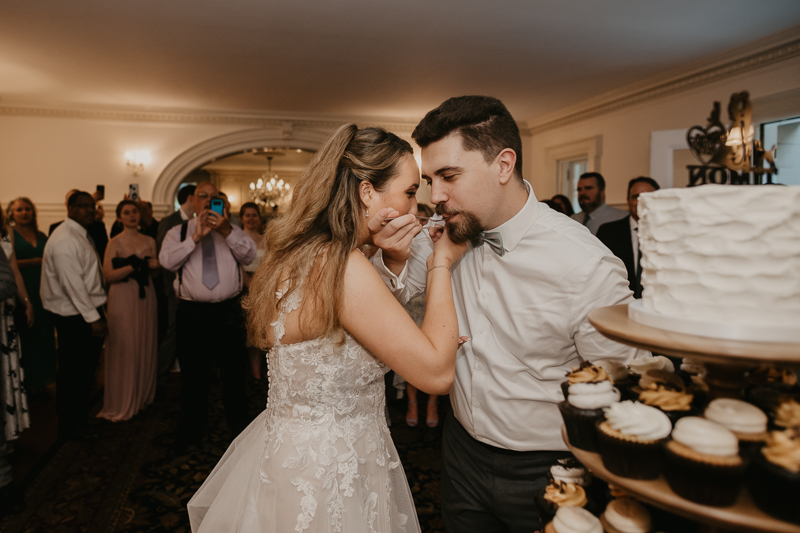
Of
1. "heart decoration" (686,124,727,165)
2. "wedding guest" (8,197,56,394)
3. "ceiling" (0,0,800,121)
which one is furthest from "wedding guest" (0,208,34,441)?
"heart decoration" (686,124,727,165)

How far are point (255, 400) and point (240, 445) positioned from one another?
10.5 ft

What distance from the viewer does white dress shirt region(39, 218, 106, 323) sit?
364 cm

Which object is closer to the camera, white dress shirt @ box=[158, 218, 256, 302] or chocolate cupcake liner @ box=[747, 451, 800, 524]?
chocolate cupcake liner @ box=[747, 451, 800, 524]

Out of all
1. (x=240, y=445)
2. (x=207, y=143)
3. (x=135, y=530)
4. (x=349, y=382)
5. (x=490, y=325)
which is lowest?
(x=135, y=530)

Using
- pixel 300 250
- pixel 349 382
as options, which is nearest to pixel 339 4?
pixel 300 250

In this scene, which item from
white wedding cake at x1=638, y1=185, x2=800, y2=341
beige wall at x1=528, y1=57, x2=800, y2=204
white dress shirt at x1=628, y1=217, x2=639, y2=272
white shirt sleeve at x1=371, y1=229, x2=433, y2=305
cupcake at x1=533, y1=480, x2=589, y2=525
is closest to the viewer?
white wedding cake at x1=638, y1=185, x2=800, y2=341

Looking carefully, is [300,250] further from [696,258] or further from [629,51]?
[629,51]

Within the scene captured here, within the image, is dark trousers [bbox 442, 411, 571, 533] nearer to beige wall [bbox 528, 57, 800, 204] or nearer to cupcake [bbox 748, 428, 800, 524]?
cupcake [bbox 748, 428, 800, 524]

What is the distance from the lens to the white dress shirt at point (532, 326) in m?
1.32

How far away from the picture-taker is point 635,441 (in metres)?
0.78

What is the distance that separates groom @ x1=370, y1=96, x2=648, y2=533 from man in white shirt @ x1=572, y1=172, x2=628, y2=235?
13.5ft

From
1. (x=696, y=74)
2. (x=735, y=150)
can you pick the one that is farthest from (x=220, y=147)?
(x=735, y=150)

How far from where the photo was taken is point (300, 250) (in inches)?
58.6

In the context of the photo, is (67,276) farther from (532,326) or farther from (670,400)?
(670,400)
